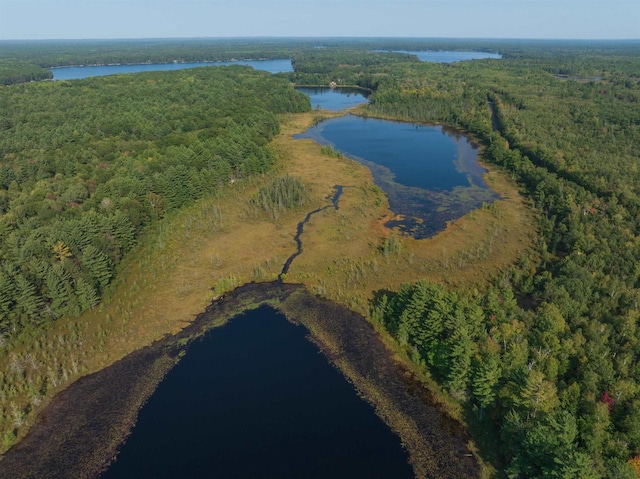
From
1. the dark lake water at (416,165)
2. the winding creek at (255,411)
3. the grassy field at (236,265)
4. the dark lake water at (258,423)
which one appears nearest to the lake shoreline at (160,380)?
the winding creek at (255,411)

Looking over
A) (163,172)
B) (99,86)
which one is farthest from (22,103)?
(163,172)

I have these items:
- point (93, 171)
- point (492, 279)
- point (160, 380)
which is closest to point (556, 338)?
point (492, 279)

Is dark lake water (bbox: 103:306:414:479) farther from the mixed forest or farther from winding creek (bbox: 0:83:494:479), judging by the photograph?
the mixed forest

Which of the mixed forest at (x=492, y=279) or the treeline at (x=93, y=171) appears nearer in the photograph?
the mixed forest at (x=492, y=279)

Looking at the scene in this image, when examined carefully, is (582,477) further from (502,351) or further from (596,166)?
(596,166)

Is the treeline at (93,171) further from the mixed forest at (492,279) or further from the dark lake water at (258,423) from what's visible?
the dark lake water at (258,423)
